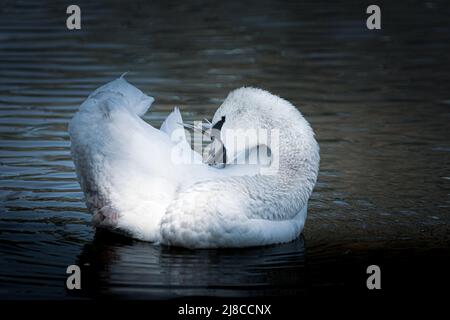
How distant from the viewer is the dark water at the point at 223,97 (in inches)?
327

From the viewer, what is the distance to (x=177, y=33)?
20344 millimetres

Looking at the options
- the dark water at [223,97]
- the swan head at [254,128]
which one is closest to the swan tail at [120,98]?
the swan head at [254,128]

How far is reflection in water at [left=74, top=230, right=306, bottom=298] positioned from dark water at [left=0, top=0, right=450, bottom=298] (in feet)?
0.06

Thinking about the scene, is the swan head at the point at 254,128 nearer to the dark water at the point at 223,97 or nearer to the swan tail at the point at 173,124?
the swan tail at the point at 173,124

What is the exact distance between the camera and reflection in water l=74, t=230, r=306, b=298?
7.80m

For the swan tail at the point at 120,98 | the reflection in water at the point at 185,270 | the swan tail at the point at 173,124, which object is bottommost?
the reflection in water at the point at 185,270

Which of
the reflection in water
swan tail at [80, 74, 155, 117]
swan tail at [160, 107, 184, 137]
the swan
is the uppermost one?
swan tail at [80, 74, 155, 117]

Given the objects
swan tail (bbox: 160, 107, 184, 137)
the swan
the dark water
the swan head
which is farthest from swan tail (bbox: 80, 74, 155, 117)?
the dark water

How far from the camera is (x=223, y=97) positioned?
14664mm

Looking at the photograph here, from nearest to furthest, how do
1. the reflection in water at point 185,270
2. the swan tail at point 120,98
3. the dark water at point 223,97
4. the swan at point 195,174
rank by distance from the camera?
the reflection in water at point 185,270
the dark water at point 223,97
the swan at point 195,174
the swan tail at point 120,98

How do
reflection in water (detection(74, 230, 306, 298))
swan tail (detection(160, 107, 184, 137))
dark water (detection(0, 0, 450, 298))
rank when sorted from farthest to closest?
swan tail (detection(160, 107, 184, 137)), dark water (detection(0, 0, 450, 298)), reflection in water (detection(74, 230, 306, 298))

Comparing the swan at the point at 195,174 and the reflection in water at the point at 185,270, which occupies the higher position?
the swan at the point at 195,174

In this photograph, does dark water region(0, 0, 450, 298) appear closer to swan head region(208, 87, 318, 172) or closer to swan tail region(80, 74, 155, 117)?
swan head region(208, 87, 318, 172)

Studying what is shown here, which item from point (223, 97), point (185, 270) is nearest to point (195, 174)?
point (185, 270)
